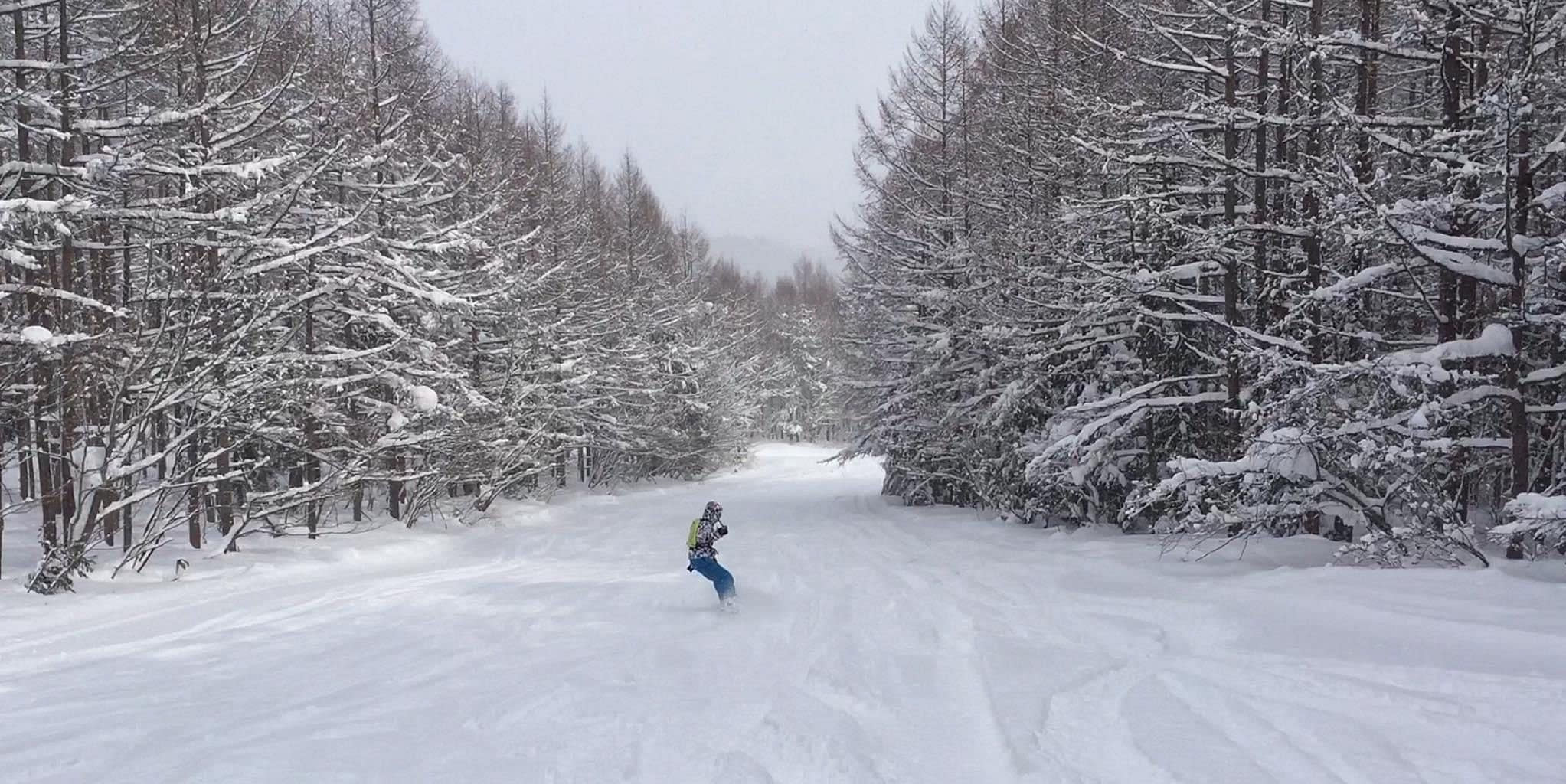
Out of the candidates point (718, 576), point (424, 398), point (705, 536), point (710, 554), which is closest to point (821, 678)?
point (718, 576)

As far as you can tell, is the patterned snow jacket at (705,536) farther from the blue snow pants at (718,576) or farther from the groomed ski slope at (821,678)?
the groomed ski slope at (821,678)

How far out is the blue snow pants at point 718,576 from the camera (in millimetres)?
8414

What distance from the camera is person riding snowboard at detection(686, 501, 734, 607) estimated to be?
842 cm

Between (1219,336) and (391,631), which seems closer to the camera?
(391,631)

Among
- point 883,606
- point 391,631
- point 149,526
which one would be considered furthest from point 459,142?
point 883,606

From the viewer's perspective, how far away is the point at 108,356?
10188 mm

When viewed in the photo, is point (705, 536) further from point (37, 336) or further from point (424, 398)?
point (424, 398)

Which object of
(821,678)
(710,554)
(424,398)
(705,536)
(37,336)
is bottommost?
(821,678)

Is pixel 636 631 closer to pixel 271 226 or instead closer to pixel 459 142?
pixel 271 226

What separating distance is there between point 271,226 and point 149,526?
413cm

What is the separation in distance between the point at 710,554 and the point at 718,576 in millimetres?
320

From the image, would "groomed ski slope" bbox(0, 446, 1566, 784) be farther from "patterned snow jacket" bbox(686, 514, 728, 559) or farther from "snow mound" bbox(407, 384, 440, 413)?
"snow mound" bbox(407, 384, 440, 413)

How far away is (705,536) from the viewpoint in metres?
8.86

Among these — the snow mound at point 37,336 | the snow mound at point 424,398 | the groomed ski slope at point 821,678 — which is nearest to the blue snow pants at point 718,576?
the groomed ski slope at point 821,678
